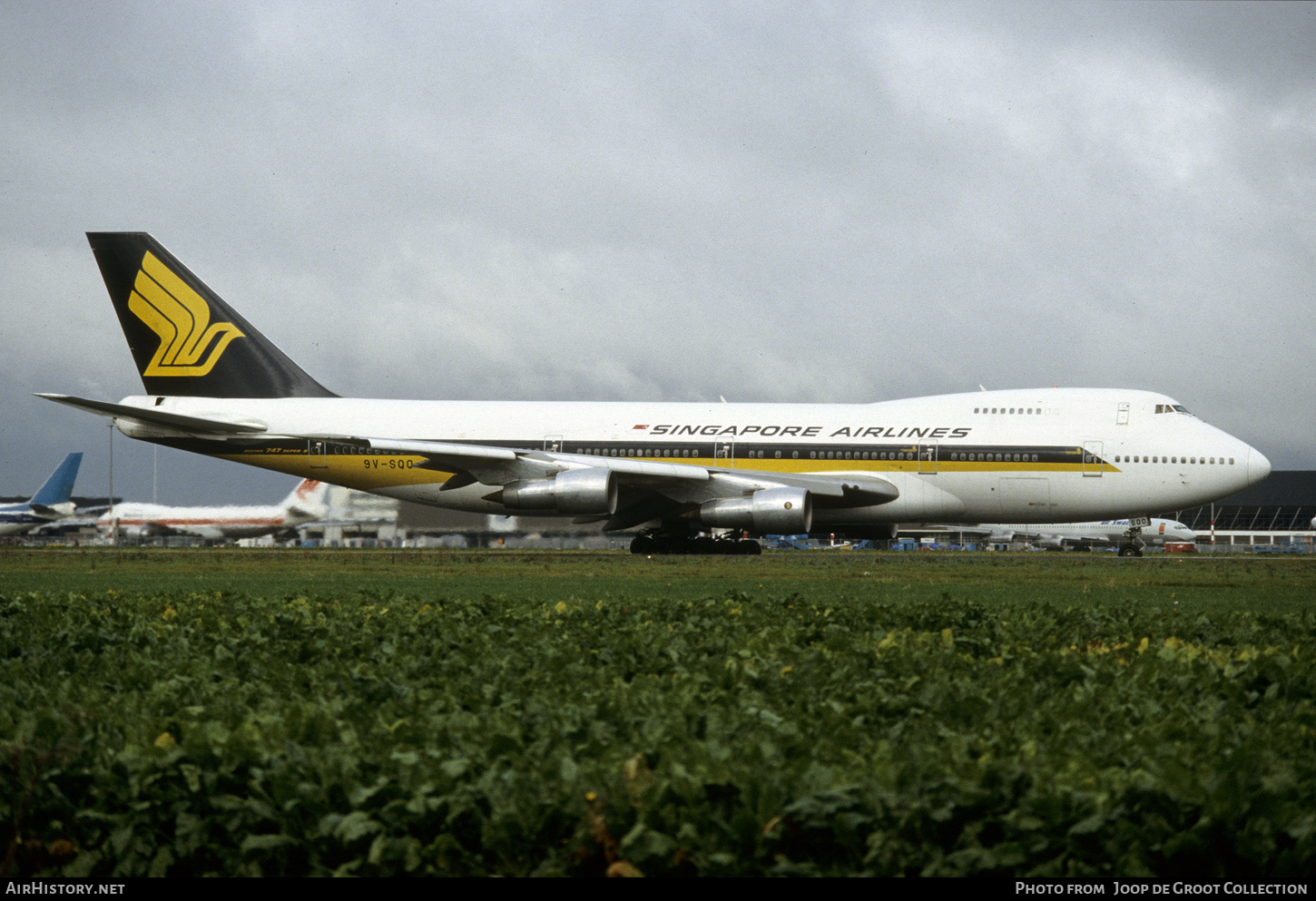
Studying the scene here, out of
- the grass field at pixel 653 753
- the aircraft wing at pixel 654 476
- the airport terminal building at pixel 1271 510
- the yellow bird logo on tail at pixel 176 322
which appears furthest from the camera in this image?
the airport terminal building at pixel 1271 510

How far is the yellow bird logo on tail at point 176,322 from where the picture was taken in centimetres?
3378

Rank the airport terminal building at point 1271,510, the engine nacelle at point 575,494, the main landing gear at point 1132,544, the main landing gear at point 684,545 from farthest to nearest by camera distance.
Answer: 1. the airport terminal building at point 1271,510
2. the main landing gear at point 1132,544
3. the main landing gear at point 684,545
4. the engine nacelle at point 575,494

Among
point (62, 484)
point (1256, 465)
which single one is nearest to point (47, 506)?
point (62, 484)

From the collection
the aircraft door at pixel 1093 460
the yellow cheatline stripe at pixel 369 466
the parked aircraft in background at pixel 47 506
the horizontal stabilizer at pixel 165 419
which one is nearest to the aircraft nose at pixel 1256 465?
the aircraft door at pixel 1093 460

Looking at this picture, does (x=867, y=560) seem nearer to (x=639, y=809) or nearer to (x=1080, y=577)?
(x=1080, y=577)

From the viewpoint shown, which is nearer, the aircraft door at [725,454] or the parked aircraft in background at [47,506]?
the aircraft door at [725,454]

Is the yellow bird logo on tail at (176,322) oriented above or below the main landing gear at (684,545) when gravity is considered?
above

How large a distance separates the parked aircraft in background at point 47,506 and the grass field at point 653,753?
222ft

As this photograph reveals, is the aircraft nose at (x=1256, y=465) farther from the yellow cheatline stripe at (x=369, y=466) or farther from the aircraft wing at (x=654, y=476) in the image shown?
the yellow cheatline stripe at (x=369, y=466)

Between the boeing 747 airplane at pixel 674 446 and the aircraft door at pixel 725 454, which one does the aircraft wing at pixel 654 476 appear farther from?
the aircraft door at pixel 725 454

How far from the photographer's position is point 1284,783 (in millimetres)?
3762

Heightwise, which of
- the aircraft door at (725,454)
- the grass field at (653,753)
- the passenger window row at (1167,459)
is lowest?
the grass field at (653,753)

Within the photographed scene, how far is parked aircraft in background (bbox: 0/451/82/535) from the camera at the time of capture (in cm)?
6750

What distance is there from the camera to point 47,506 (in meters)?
68.2
